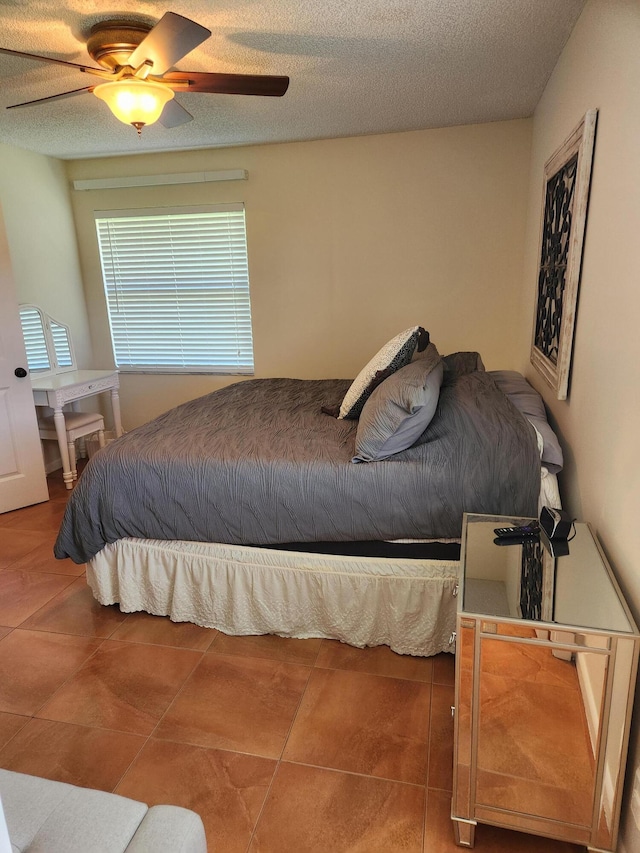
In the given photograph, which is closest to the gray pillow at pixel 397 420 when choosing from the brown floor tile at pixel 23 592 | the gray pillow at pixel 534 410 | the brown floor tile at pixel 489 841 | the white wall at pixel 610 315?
the gray pillow at pixel 534 410

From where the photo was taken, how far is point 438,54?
2396 mm

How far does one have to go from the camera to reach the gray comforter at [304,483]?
6.28 feet

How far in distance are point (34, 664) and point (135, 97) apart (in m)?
2.29

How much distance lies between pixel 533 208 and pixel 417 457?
2155 mm

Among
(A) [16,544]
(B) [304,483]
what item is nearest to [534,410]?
(B) [304,483]

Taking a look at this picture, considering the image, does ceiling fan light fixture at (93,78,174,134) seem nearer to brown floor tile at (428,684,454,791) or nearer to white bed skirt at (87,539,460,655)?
white bed skirt at (87,539,460,655)

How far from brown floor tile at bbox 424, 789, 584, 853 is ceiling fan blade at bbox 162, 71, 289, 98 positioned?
8.42 ft

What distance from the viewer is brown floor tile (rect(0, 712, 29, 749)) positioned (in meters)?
1.74

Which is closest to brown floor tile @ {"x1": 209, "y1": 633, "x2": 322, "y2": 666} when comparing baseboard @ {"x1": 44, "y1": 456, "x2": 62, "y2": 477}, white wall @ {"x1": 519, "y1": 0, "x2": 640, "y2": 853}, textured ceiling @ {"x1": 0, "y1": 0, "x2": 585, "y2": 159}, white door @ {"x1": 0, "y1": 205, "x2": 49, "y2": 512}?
white wall @ {"x1": 519, "y1": 0, "x2": 640, "y2": 853}

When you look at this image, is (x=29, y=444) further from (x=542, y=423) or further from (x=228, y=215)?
(x=542, y=423)

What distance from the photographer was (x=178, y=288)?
442 centimetres

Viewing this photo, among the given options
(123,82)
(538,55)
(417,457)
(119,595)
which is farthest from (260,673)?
(538,55)

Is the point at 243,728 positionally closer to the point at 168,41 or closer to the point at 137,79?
the point at 168,41

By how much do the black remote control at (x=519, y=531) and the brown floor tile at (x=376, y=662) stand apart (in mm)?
700
